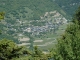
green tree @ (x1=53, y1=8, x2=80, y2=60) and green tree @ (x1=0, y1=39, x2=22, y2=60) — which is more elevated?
green tree @ (x1=0, y1=39, x2=22, y2=60)

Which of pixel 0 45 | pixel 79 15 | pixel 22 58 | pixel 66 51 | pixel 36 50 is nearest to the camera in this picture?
pixel 0 45

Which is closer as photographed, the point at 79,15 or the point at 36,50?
the point at 36,50

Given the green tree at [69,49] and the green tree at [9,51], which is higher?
the green tree at [9,51]

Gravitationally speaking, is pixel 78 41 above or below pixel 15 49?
below

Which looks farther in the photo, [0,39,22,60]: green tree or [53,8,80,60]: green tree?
[53,8,80,60]: green tree

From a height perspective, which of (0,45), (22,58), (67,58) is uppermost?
(0,45)

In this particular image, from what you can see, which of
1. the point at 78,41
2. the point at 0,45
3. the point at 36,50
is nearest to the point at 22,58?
the point at 0,45

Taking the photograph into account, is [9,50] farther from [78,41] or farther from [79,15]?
[79,15]

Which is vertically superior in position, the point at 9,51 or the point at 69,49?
the point at 9,51

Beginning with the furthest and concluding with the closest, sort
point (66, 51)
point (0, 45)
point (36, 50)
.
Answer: point (66, 51), point (36, 50), point (0, 45)

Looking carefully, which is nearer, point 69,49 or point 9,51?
point 9,51

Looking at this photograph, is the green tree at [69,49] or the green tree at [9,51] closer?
the green tree at [9,51]
